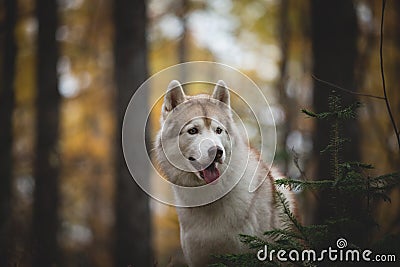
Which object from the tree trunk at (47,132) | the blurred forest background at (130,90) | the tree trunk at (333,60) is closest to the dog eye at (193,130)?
the blurred forest background at (130,90)

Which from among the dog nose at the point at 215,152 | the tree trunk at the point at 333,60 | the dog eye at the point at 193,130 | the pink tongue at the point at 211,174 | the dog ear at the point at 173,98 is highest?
the tree trunk at the point at 333,60

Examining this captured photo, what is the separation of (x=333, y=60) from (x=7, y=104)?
6408 millimetres

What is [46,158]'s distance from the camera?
29.2ft

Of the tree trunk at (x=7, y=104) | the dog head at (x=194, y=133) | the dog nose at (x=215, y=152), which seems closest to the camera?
the dog nose at (x=215, y=152)

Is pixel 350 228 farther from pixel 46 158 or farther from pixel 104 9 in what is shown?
pixel 104 9

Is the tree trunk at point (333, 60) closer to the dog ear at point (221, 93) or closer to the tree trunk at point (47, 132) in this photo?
the dog ear at point (221, 93)

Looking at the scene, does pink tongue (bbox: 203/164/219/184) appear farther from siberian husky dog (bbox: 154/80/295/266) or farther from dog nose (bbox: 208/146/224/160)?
dog nose (bbox: 208/146/224/160)

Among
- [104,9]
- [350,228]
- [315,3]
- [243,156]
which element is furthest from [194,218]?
[104,9]

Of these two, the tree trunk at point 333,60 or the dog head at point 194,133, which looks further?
the tree trunk at point 333,60

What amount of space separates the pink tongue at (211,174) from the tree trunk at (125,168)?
3906mm

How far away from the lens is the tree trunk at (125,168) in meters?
7.18

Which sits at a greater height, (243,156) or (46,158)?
(46,158)

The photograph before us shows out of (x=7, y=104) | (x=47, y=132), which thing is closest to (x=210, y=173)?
(x=47, y=132)

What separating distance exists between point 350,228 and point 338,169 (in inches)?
12.5
